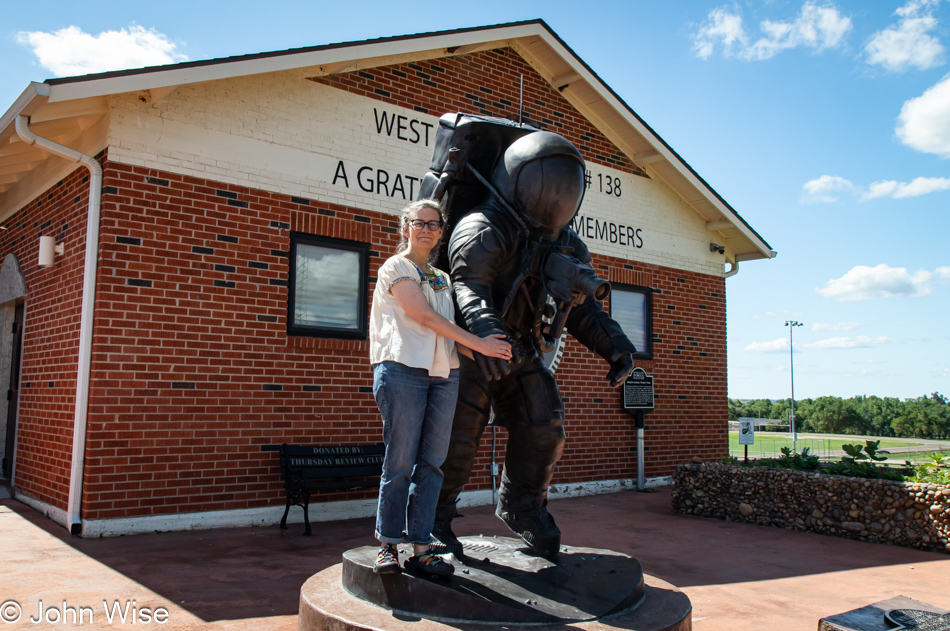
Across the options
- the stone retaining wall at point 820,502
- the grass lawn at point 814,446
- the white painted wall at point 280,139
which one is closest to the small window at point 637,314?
the stone retaining wall at point 820,502

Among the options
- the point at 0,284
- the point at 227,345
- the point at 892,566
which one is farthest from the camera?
the point at 0,284

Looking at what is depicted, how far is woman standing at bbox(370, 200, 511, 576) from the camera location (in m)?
3.02

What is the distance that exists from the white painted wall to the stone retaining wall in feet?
15.8

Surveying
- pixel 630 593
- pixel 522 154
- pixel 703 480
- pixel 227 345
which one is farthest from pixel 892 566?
pixel 227 345

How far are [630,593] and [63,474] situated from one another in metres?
5.61

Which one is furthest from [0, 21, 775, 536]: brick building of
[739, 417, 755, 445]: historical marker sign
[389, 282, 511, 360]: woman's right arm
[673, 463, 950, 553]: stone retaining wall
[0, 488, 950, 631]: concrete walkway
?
[389, 282, 511, 360]: woman's right arm

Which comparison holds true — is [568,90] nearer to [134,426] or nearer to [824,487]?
[824,487]

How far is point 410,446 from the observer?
3043 millimetres

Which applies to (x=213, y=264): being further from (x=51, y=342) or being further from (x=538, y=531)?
(x=538, y=531)

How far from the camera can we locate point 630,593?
318 cm

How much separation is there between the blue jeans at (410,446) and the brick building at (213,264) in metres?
4.05

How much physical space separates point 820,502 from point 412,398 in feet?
19.3

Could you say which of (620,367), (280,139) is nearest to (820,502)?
(620,367)

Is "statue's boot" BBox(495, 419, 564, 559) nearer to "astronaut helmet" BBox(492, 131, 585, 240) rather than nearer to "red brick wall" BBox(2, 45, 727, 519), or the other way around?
"astronaut helmet" BBox(492, 131, 585, 240)
